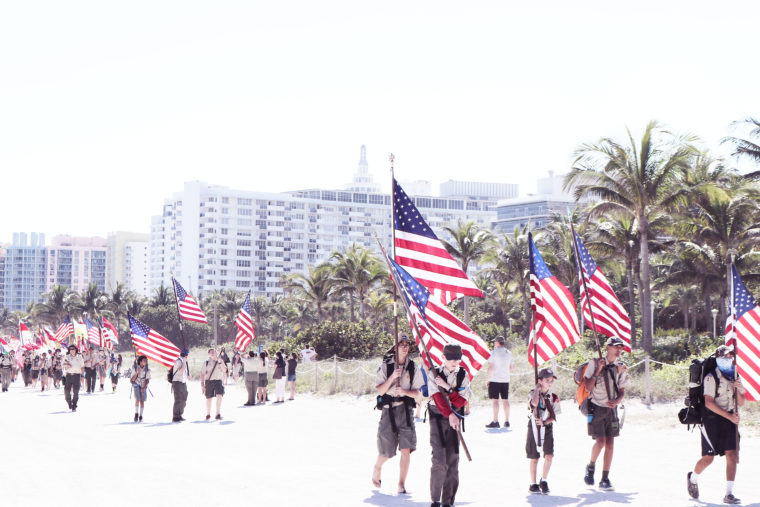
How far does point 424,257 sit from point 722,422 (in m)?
3.75

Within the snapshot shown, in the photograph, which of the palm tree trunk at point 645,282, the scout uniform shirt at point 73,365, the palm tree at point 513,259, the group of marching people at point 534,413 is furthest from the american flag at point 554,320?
the palm tree at point 513,259

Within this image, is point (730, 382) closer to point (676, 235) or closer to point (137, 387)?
point (137, 387)

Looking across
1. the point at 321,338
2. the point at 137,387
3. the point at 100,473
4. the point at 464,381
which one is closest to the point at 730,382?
the point at 464,381

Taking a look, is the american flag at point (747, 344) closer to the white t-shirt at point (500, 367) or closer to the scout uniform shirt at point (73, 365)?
the white t-shirt at point (500, 367)

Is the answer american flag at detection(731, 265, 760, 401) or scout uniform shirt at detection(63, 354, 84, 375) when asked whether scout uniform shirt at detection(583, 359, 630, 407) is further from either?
scout uniform shirt at detection(63, 354, 84, 375)

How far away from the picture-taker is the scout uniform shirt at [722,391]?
9.47 meters

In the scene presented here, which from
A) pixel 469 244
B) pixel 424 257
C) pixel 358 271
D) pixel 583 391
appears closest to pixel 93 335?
pixel 469 244

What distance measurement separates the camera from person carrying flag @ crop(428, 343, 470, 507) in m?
8.65

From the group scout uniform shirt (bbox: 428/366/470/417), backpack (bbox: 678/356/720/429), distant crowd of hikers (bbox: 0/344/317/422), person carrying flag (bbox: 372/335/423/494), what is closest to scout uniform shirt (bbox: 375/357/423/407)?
person carrying flag (bbox: 372/335/423/494)

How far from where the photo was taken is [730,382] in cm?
956

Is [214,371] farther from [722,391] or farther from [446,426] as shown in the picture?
[722,391]

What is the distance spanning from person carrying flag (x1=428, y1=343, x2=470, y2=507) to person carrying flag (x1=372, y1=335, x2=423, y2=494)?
42.1 inches

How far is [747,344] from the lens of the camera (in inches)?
410

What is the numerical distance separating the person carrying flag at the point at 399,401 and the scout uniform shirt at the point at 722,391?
2918 mm
